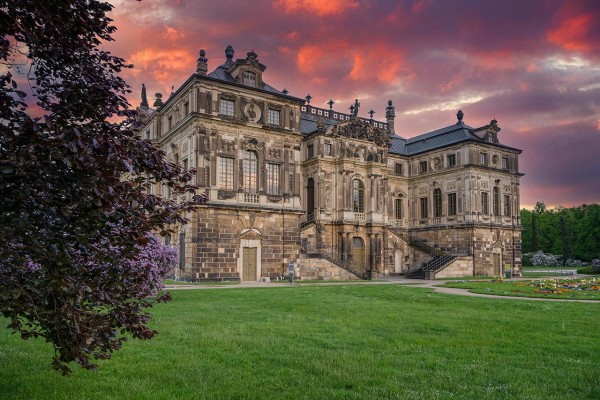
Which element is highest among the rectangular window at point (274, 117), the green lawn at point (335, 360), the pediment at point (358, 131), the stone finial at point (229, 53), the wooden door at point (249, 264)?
Answer: the stone finial at point (229, 53)

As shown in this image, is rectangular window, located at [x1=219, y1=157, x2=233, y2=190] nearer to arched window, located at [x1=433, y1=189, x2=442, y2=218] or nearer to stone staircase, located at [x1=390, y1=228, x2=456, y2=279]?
stone staircase, located at [x1=390, y1=228, x2=456, y2=279]

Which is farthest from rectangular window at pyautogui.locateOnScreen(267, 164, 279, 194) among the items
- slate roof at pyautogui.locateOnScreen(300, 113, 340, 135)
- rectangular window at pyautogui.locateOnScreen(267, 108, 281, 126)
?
slate roof at pyautogui.locateOnScreen(300, 113, 340, 135)

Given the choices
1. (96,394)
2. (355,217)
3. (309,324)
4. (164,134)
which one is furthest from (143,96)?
(96,394)

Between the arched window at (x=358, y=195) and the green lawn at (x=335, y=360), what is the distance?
29779 millimetres

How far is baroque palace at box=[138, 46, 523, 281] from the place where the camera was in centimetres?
3294

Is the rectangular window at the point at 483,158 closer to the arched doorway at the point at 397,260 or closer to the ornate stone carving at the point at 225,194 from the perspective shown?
the arched doorway at the point at 397,260

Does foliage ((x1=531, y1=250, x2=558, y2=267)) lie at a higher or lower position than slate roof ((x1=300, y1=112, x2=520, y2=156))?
lower

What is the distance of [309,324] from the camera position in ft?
41.9

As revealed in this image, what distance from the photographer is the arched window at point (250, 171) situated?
34469mm

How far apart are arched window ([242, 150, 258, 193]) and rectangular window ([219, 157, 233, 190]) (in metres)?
1.04

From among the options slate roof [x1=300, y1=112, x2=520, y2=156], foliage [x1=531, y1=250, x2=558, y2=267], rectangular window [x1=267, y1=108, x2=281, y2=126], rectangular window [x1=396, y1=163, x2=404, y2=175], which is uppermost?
slate roof [x1=300, y1=112, x2=520, y2=156]

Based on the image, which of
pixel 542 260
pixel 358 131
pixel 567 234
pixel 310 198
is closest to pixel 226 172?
pixel 310 198

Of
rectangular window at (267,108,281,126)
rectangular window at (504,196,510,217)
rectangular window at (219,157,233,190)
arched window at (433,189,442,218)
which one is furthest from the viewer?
arched window at (433,189,442,218)

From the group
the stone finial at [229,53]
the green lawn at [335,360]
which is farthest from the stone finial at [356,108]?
the green lawn at [335,360]
